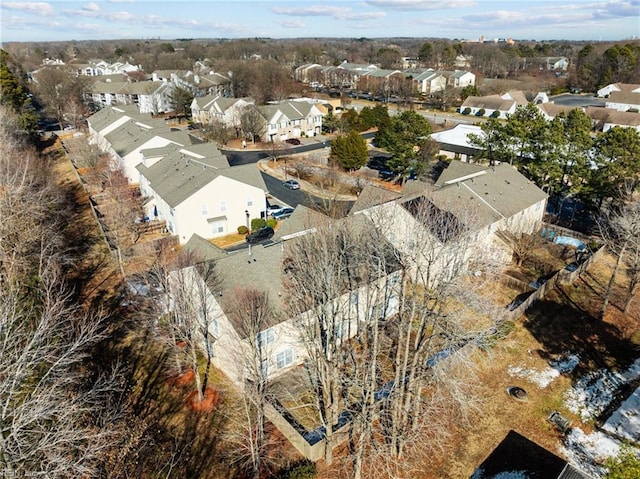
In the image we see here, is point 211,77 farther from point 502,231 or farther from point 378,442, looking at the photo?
point 378,442

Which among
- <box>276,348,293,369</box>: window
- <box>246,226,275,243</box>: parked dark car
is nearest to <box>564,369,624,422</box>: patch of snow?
<box>276,348,293,369</box>: window

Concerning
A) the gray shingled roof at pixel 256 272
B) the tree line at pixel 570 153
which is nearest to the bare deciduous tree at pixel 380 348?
the gray shingled roof at pixel 256 272

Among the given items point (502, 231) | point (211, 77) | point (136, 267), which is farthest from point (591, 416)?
point (211, 77)

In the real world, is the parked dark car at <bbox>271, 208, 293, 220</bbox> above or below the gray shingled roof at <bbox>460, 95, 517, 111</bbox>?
above

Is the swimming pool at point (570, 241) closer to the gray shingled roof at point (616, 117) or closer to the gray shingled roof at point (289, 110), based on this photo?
the gray shingled roof at point (616, 117)

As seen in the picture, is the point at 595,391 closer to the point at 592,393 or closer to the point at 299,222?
the point at 592,393

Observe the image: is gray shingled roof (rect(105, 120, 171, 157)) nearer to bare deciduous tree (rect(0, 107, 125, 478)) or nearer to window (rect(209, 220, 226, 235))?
bare deciduous tree (rect(0, 107, 125, 478))
